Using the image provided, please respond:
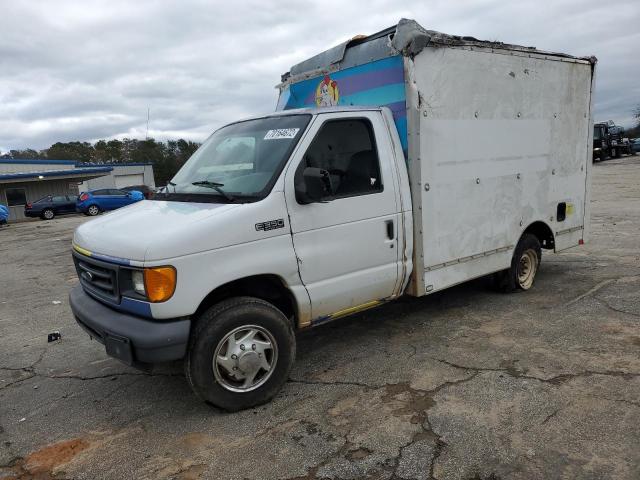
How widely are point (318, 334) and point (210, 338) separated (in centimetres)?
194

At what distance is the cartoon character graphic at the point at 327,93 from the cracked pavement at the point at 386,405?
2.36 m

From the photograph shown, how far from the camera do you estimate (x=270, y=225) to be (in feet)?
11.7

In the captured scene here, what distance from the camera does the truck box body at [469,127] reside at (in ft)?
14.5

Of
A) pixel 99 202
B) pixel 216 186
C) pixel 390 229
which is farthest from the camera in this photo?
pixel 99 202

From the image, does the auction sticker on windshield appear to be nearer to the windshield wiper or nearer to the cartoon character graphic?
the windshield wiper

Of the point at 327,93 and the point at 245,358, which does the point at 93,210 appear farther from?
the point at 245,358

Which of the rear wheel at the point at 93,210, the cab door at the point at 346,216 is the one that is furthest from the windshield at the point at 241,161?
the rear wheel at the point at 93,210

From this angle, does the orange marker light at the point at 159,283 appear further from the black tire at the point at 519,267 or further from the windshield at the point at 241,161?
the black tire at the point at 519,267

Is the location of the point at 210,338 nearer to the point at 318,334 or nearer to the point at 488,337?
the point at 318,334

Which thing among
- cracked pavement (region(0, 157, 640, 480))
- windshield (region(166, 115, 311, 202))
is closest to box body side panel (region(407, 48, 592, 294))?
cracked pavement (region(0, 157, 640, 480))

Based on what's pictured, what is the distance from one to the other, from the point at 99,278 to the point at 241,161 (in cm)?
142

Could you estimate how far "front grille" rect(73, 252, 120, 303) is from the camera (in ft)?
11.2

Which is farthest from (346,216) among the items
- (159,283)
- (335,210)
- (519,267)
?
(519,267)

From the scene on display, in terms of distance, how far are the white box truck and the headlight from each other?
0.04ft
